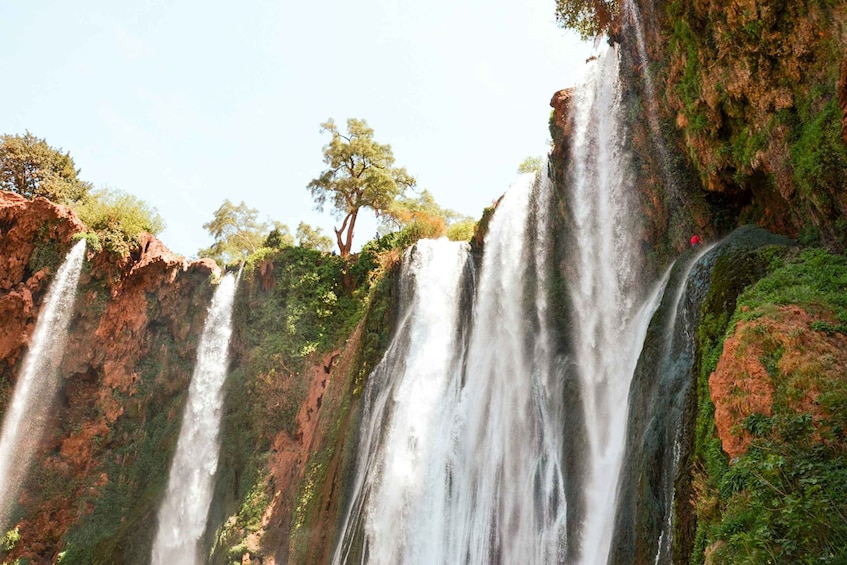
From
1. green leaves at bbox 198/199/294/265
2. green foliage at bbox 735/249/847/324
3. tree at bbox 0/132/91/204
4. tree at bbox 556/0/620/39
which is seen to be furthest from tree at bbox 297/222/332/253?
green foliage at bbox 735/249/847/324

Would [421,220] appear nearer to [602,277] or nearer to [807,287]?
[602,277]

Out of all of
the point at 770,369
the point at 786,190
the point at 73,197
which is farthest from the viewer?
the point at 73,197

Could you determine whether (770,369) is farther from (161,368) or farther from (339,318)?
(161,368)

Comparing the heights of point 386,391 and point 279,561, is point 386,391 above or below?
above

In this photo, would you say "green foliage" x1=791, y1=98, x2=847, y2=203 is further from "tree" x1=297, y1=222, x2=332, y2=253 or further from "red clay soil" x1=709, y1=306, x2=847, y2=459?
"tree" x1=297, y1=222, x2=332, y2=253

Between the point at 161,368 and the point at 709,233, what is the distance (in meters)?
21.0

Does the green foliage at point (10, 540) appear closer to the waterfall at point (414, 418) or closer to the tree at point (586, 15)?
the waterfall at point (414, 418)

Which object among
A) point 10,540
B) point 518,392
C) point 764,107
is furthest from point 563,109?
point 10,540

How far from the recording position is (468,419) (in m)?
15.2

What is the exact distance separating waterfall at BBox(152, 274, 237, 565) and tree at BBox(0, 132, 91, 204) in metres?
9.01

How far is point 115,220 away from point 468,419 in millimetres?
17455

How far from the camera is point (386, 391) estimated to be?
17.4 meters

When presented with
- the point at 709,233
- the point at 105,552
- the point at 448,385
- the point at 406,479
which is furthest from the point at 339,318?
the point at 709,233

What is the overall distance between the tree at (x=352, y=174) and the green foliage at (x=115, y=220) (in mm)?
8322
